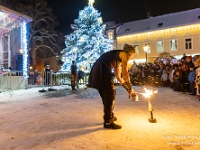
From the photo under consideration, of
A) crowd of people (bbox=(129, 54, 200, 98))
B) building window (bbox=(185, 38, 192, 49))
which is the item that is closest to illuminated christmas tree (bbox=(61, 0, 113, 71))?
crowd of people (bbox=(129, 54, 200, 98))

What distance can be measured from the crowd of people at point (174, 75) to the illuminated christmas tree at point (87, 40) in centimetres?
639

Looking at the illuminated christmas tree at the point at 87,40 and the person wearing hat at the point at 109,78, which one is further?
the illuminated christmas tree at the point at 87,40

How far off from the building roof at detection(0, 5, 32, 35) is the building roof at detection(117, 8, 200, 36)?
873 inches

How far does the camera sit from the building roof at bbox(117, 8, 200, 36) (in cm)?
3056

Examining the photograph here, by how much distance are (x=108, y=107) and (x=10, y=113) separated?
3339 mm

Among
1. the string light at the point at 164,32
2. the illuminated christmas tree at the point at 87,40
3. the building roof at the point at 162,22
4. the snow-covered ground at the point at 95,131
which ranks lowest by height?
the snow-covered ground at the point at 95,131

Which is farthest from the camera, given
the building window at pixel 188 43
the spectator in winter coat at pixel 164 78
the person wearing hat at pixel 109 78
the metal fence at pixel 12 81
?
the building window at pixel 188 43

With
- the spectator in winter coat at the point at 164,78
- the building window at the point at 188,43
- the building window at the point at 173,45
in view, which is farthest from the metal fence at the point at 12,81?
the building window at the point at 188,43

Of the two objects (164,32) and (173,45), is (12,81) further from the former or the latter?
(173,45)

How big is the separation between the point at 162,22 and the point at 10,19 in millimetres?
24456

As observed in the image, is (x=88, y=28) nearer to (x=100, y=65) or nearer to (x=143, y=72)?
(x=143, y=72)

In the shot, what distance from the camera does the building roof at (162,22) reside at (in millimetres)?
30562

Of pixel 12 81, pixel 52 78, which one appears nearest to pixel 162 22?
pixel 52 78

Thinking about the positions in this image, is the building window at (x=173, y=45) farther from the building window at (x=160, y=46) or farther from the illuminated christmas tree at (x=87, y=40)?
the illuminated christmas tree at (x=87, y=40)
